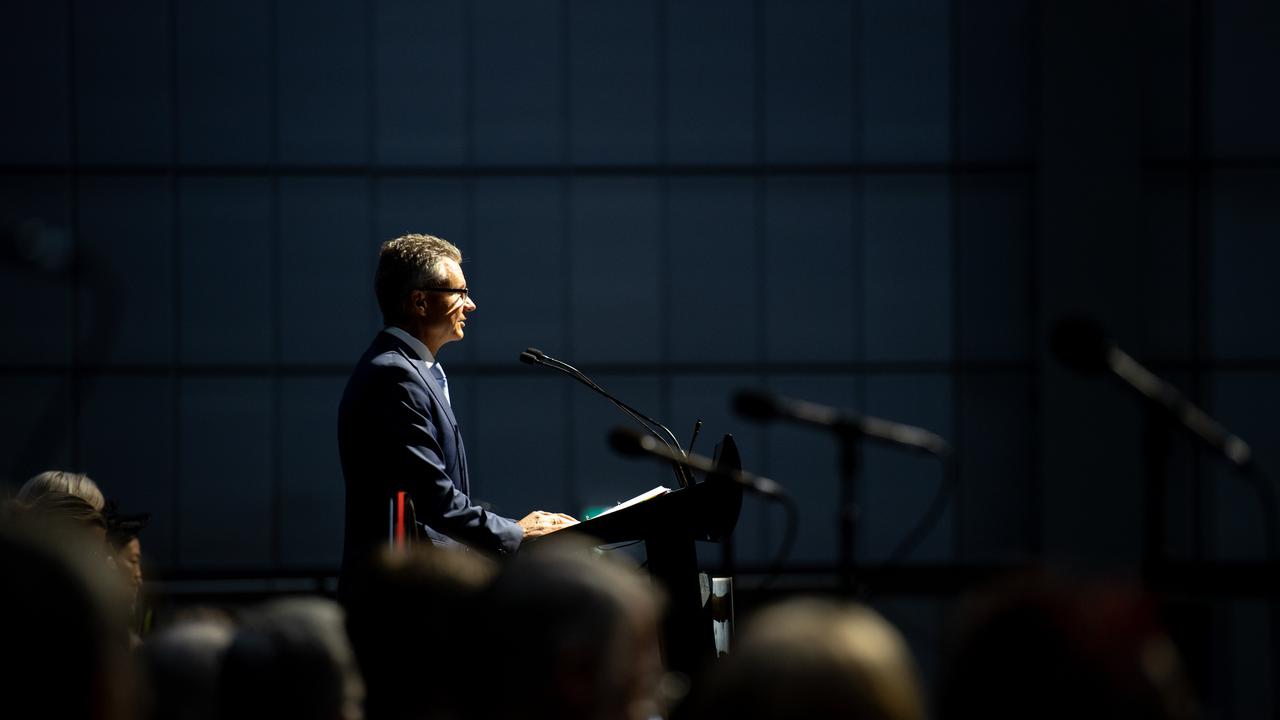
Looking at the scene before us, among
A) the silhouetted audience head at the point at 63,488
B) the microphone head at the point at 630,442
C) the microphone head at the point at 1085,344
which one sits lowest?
the silhouetted audience head at the point at 63,488

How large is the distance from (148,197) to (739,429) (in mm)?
3874

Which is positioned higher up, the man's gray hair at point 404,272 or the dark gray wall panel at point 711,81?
the dark gray wall panel at point 711,81

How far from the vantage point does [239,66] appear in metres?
7.24

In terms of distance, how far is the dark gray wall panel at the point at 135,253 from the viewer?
7.22 metres

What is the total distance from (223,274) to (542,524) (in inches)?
170

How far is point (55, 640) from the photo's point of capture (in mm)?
1078

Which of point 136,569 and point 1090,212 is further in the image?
point 1090,212

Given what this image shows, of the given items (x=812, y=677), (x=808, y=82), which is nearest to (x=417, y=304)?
(x=812, y=677)

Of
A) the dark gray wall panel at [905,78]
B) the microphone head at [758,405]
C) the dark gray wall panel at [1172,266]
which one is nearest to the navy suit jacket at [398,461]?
the microphone head at [758,405]

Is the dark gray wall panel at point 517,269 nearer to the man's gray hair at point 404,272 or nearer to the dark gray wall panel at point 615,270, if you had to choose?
the dark gray wall panel at point 615,270

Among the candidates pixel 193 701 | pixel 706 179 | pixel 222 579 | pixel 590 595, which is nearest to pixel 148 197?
pixel 222 579

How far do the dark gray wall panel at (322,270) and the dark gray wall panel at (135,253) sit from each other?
70cm

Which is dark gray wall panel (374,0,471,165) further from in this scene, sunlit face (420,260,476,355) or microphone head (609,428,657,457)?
microphone head (609,428,657,457)

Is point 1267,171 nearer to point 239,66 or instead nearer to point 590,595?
point 239,66
